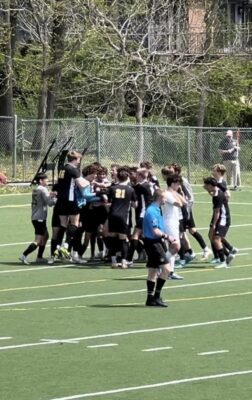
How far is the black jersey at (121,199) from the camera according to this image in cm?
2194

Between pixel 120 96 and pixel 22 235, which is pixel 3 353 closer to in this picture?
pixel 22 235

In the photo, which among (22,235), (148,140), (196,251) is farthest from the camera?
(148,140)

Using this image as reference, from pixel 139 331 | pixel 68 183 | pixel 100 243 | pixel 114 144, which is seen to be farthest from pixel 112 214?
pixel 114 144


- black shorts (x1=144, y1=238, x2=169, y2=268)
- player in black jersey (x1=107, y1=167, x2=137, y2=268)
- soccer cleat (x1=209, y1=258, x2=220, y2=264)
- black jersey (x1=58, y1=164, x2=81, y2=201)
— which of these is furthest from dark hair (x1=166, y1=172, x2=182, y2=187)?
black jersey (x1=58, y1=164, x2=81, y2=201)

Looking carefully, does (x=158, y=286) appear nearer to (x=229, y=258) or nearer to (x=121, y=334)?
(x=121, y=334)

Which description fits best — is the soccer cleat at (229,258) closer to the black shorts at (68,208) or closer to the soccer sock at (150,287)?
the black shorts at (68,208)

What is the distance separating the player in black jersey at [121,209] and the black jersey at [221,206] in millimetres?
1463

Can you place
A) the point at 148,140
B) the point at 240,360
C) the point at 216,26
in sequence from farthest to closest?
the point at 216,26
the point at 148,140
the point at 240,360

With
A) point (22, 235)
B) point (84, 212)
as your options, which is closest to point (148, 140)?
point (22, 235)

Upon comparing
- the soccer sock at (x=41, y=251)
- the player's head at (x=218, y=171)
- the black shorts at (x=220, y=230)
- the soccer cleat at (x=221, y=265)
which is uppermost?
the player's head at (x=218, y=171)

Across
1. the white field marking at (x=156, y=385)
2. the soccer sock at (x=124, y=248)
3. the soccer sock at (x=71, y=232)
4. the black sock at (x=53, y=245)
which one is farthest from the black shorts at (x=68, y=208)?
the white field marking at (x=156, y=385)

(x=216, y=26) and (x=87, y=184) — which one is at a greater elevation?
(x=216, y=26)

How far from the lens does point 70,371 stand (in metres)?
12.7

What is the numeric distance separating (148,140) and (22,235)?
13.9m
